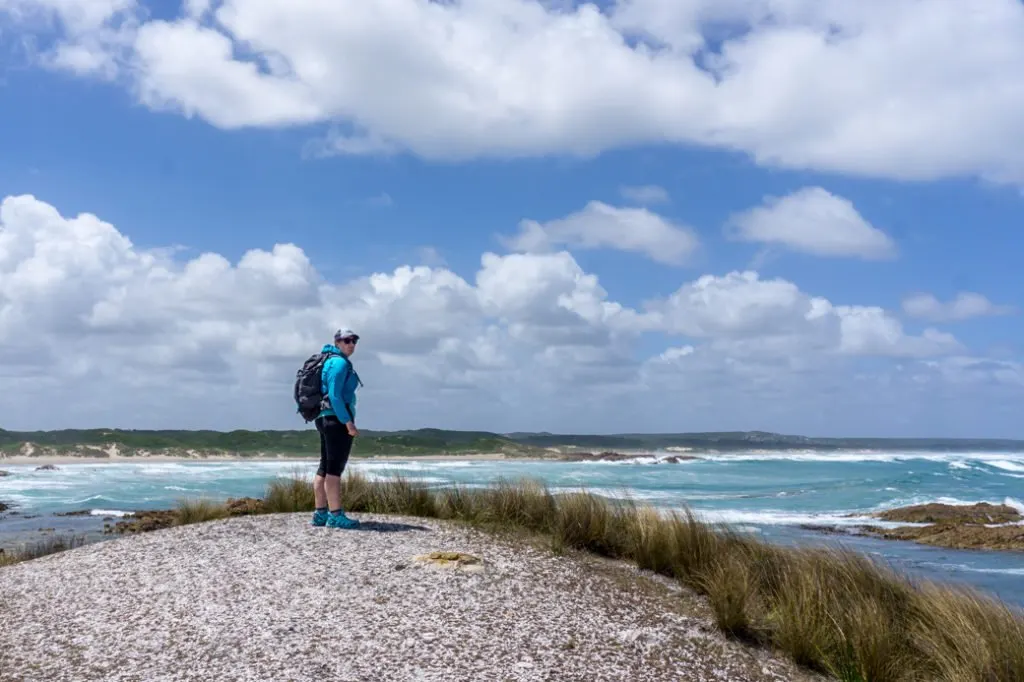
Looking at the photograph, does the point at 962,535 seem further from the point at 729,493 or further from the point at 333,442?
the point at 333,442

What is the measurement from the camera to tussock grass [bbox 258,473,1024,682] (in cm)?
580

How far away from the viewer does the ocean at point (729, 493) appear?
14.2 m

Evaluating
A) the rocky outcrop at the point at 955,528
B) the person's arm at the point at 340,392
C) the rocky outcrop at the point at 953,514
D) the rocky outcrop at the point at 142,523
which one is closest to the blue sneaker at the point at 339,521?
the person's arm at the point at 340,392

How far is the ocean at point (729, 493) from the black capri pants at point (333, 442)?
2841 millimetres

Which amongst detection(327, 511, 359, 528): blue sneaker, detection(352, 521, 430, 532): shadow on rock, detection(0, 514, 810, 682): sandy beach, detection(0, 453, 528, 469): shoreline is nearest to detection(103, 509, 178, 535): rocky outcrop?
detection(352, 521, 430, 532): shadow on rock

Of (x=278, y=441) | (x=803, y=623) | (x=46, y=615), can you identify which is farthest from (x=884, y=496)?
(x=278, y=441)

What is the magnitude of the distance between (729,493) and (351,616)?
26.2 meters

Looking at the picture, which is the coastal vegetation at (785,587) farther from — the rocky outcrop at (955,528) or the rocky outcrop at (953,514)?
the rocky outcrop at (953,514)

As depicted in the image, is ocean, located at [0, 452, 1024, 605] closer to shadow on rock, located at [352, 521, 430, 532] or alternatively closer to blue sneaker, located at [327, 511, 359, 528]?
shadow on rock, located at [352, 521, 430, 532]

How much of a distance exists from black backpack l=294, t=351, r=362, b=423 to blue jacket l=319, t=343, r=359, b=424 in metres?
0.04

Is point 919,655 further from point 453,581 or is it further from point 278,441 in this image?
point 278,441

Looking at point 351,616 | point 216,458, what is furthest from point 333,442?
point 216,458

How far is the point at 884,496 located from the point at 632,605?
25036 millimetres

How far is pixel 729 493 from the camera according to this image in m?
30.7
